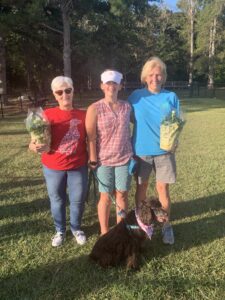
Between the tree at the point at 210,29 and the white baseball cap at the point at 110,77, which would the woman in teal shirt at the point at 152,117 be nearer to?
the white baseball cap at the point at 110,77

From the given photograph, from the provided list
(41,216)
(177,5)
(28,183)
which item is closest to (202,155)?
(28,183)

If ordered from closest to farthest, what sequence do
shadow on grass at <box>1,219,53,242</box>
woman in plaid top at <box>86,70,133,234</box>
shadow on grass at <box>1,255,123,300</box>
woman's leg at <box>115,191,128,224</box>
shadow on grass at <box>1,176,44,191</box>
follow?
shadow on grass at <box>1,255,123,300</box>, woman in plaid top at <box>86,70,133,234</box>, woman's leg at <box>115,191,128,224</box>, shadow on grass at <box>1,219,53,242</box>, shadow on grass at <box>1,176,44,191</box>

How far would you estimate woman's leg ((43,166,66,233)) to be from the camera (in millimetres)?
3975

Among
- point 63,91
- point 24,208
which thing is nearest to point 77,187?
point 63,91

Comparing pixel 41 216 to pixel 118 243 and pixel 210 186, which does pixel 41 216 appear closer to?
pixel 118 243

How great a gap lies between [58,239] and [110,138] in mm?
1263

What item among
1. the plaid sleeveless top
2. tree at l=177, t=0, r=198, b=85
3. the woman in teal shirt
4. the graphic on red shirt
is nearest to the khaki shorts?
the woman in teal shirt

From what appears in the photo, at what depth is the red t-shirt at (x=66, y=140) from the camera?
379 cm

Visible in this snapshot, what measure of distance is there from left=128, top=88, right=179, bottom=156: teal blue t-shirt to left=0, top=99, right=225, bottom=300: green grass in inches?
42.3

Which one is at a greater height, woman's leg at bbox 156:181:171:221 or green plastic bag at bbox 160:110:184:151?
green plastic bag at bbox 160:110:184:151

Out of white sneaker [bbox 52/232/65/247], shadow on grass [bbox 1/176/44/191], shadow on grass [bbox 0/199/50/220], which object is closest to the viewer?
white sneaker [bbox 52/232/65/247]

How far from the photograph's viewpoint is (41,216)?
16.5 feet

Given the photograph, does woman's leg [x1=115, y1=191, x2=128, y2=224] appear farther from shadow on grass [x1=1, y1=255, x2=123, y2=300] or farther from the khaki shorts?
shadow on grass [x1=1, y1=255, x2=123, y2=300]

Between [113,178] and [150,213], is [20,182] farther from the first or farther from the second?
[150,213]
